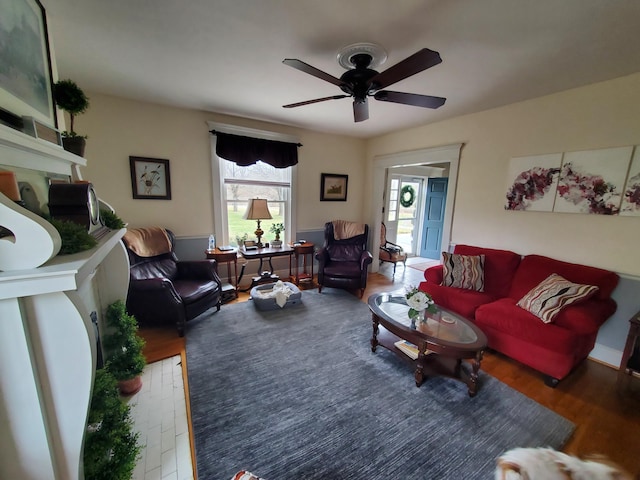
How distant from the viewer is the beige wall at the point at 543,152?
216 centimetres

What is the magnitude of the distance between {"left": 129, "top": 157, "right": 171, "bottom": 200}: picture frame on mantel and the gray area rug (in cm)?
Answer: 188

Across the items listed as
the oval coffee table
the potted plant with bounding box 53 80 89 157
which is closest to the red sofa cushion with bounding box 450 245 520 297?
the oval coffee table

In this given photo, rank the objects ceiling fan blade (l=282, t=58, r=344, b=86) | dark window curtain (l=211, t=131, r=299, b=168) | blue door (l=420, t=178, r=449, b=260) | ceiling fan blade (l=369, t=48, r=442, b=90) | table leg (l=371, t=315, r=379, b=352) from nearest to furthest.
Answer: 1. ceiling fan blade (l=369, t=48, r=442, b=90)
2. ceiling fan blade (l=282, t=58, r=344, b=86)
3. table leg (l=371, t=315, r=379, b=352)
4. dark window curtain (l=211, t=131, r=299, b=168)
5. blue door (l=420, t=178, r=449, b=260)

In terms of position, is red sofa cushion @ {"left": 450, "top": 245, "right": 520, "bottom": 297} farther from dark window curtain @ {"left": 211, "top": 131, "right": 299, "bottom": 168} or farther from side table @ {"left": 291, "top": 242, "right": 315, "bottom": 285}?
dark window curtain @ {"left": 211, "top": 131, "right": 299, "bottom": 168}

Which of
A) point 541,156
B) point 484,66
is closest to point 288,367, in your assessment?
point 484,66

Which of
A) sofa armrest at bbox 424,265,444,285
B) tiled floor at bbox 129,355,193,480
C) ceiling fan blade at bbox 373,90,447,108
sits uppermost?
ceiling fan blade at bbox 373,90,447,108

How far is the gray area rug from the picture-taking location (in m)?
1.38

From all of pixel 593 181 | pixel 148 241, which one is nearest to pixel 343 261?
pixel 148 241

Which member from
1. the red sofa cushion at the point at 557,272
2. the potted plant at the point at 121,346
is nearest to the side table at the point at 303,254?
the potted plant at the point at 121,346

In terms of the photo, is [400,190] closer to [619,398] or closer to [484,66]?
[484,66]

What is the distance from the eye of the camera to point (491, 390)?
1.93m

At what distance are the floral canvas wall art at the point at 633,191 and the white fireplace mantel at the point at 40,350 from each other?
372cm

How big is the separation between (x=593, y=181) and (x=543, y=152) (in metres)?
0.52

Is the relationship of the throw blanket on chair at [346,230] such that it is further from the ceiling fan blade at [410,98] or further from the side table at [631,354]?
the side table at [631,354]
